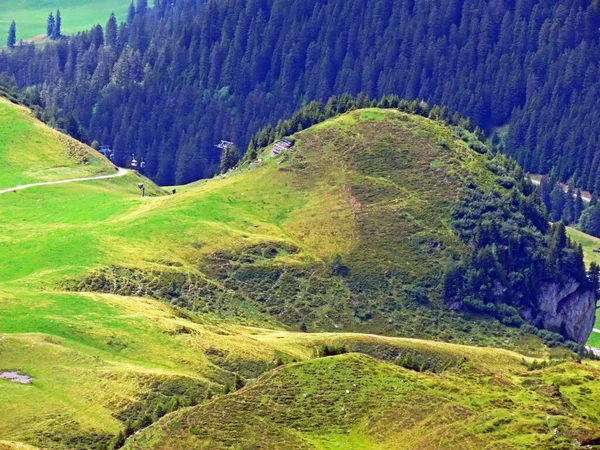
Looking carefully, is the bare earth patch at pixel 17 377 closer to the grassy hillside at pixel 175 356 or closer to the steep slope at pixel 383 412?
the grassy hillside at pixel 175 356

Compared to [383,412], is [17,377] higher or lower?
lower

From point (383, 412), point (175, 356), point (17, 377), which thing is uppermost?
point (383, 412)

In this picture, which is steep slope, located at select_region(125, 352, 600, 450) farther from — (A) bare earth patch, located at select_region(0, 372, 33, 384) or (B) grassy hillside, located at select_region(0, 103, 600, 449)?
(A) bare earth patch, located at select_region(0, 372, 33, 384)

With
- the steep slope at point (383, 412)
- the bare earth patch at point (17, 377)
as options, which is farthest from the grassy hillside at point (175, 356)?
the bare earth patch at point (17, 377)

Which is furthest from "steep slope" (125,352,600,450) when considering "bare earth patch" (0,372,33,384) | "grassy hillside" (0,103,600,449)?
"bare earth patch" (0,372,33,384)

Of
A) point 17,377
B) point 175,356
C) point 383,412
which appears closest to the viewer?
point 383,412

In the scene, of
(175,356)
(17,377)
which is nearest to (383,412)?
(17,377)

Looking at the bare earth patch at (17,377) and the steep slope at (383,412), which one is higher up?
the steep slope at (383,412)

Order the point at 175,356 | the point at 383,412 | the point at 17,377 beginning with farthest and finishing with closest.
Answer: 1. the point at 175,356
2. the point at 17,377
3. the point at 383,412

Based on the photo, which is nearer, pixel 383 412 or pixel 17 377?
pixel 383 412

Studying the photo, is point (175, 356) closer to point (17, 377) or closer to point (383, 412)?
point (17, 377)
